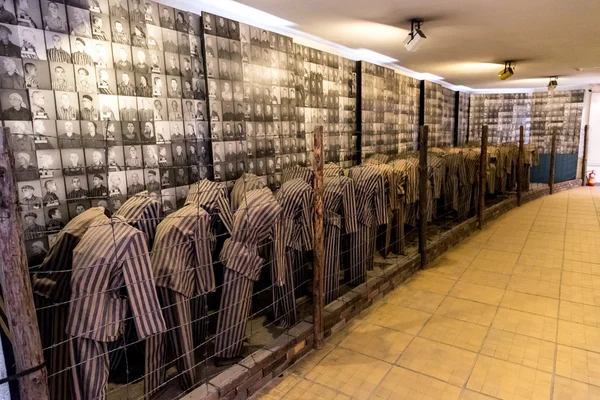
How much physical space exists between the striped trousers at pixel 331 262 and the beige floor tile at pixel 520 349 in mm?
1325

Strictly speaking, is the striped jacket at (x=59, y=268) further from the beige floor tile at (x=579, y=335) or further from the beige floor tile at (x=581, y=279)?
the beige floor tile at (x=581, y=279)

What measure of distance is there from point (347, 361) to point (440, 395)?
70 cm

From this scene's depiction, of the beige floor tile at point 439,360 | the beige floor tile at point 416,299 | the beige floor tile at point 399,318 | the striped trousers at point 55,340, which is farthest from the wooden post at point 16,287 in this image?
the beige floor tile at point 416,299

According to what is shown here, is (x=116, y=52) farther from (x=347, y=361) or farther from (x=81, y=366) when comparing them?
(x=347, y=361)

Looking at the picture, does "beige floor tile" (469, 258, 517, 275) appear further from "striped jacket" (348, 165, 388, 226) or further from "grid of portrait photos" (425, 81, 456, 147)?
"grid of portrait photos" (425, 81, 456, 147)

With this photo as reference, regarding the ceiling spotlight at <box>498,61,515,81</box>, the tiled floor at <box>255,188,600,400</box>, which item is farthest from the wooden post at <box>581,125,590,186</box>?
the tiled floor at <box>255,188,600,400</box>

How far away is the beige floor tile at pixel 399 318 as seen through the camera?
11.4 feet

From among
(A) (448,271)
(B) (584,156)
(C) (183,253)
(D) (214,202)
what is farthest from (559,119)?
(C) (183,253)

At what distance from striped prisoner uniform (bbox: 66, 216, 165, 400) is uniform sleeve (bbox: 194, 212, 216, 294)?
1.26 ft

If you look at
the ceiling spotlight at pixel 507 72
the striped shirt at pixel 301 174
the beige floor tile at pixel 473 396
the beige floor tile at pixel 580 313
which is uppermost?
the ceiling spotlight at pixel 507 72

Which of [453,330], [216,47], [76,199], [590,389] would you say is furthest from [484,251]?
[76,199]

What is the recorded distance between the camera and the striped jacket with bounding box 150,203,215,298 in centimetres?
232

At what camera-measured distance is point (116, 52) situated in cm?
281

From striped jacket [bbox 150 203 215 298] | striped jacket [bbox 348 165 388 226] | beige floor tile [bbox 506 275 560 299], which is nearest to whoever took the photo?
striped jacket [bbox 150 203 215 298]
